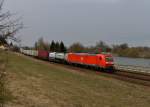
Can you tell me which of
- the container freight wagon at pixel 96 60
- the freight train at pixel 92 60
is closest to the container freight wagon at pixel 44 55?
the freight train at pixel 92 60

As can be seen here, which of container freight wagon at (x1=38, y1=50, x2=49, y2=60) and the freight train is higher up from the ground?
container freight wagon at (x1=38, y1=50, x2=49, y2=60)

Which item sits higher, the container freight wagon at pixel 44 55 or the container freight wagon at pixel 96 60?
the container freight wagon at pixel 44 55

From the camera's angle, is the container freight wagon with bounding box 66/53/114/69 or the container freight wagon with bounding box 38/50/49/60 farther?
the container freight wagon with bounding box 38/50/49/60

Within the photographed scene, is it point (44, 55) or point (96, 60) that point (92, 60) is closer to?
point (96, 60)

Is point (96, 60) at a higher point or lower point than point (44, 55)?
lower

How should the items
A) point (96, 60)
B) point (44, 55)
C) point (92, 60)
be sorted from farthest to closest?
point (44, 55) < point (92, 60) < point (96, 60)

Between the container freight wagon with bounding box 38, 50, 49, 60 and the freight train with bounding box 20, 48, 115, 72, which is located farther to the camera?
the container freight wagon with bounding box 38, 50, 49, 60

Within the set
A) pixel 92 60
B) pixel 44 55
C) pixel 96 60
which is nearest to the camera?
pixel 96 60

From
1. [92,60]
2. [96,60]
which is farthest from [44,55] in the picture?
[96,60]

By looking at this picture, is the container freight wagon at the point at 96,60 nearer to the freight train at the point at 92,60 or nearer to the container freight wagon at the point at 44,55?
→ the freight train at the point at 92,60

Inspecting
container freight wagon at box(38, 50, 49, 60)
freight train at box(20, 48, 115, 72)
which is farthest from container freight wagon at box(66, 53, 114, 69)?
container freight wagon at box(38, 50, 49, 60)

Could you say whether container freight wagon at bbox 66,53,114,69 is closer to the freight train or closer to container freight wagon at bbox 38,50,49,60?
the freight train

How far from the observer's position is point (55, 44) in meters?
157

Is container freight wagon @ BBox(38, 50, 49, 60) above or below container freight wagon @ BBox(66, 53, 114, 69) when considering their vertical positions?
above
